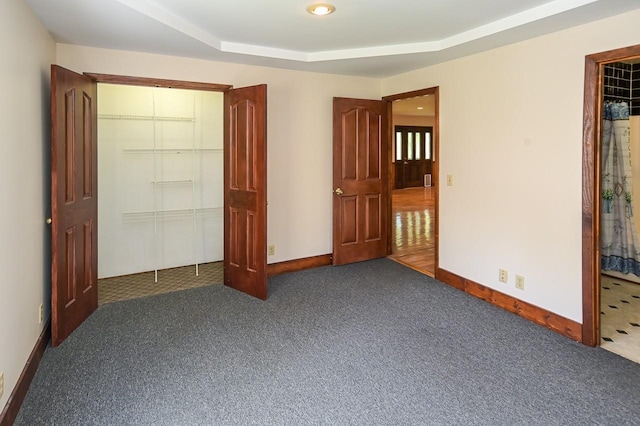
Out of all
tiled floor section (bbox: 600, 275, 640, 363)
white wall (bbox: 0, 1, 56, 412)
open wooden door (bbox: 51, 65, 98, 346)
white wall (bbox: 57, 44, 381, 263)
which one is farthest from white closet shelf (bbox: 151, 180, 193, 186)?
tiled floor section (bbox: 600, 275, 640, 363)

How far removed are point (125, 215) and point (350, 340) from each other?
10.3 ft

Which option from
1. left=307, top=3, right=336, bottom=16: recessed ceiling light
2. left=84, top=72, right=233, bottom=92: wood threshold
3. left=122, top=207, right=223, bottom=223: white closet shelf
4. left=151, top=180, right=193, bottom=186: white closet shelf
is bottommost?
left=122, top=207, right=223, bottom=223: white closet shelf

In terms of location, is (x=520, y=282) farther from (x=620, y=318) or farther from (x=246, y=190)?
(x=246, y=190)

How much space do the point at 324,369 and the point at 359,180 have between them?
2.93 m

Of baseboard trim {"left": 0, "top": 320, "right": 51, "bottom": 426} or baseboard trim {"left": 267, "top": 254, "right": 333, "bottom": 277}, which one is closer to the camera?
baseboard trim {"left": 0, "top": 320, "right": 51, "bottom": 426}

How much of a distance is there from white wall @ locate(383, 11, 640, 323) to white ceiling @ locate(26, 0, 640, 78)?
0.19 metres

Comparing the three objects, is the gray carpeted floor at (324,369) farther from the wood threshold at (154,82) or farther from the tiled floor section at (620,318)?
the wood threshold at (154,82)

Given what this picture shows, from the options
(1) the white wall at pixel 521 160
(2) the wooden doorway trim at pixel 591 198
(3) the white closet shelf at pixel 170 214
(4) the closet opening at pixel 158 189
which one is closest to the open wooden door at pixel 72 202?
(4) the closet opening at pixel 158 189

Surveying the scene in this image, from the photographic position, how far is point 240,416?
2.12 m

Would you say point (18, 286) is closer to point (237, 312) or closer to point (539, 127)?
point (237, 312)

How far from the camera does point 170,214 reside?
4.98 metres

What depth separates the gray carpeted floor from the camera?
84.7 inches

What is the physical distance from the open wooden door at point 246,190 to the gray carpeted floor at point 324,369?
37 cm

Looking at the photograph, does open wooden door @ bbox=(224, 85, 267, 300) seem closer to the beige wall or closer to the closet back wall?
the beige wall
